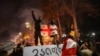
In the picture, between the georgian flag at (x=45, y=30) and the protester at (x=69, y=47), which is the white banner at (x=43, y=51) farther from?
the georgian flag at (x=45, y=30)

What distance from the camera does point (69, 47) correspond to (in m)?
8.61

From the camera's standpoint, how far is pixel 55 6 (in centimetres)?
4112

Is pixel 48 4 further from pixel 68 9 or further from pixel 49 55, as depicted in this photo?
pixel 49 55

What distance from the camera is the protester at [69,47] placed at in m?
8.52

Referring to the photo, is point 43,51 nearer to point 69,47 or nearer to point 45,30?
point 69,47

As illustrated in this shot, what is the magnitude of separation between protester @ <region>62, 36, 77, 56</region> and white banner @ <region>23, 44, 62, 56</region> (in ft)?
0.85

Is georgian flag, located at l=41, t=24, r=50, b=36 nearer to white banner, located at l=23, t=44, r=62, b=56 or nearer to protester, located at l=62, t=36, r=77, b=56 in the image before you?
white banner, located at l=23, t=44, r=62, b=56

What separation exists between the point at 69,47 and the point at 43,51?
0.84m

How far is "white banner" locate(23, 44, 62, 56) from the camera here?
8276 mm

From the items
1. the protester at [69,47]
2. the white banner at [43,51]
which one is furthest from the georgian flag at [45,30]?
the protester at [69,47]

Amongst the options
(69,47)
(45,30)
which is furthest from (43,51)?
(45,30)

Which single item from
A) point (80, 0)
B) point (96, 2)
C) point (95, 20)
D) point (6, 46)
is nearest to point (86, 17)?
point (95, 20)

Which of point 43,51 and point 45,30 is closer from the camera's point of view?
point 43,51

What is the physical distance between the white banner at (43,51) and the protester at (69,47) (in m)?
0.26
